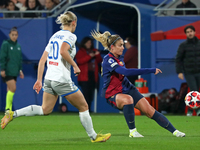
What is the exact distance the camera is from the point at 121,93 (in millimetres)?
7395

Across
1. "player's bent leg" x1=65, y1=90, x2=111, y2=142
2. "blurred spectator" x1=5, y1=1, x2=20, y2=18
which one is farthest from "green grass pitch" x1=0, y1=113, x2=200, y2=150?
"blurred spectator" x1=5, y1=1, x2=20, y2=18

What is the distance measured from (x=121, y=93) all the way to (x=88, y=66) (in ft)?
24.2

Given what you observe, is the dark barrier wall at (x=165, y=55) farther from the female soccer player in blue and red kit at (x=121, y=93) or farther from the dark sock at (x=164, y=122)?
the dark sock at (x=164, y=122)

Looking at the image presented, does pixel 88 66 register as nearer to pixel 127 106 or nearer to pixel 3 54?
pixel 3 54

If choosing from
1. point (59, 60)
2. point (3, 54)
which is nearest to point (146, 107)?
point (59, 60)

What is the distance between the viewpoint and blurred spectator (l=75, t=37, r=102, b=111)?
14.4 meters

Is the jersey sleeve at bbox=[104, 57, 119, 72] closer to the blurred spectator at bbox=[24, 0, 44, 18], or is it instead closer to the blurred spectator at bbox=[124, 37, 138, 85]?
the blurred spectator at bbox=[124, 37, 138, 85]

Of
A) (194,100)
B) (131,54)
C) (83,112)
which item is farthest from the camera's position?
(131,54)

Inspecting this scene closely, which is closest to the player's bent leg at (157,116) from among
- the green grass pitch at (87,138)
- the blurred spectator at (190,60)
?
the green grass pitch at (87,138)

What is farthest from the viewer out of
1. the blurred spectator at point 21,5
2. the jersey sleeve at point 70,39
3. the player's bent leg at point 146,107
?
the blurred spectator at point 21,5

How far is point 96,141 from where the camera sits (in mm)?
6551

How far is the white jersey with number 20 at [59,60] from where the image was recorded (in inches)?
251

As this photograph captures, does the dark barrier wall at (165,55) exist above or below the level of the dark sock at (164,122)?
above

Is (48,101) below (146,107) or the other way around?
the other way around
